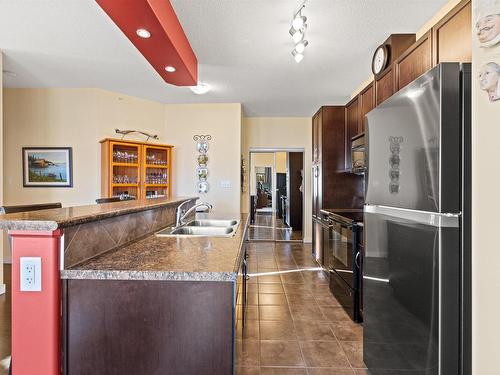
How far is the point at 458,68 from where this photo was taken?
45.4 inches

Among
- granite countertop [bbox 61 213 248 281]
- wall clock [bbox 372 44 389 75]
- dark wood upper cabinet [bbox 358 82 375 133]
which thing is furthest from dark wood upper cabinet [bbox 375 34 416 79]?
granite countertop [bbox 61 213 248 281]

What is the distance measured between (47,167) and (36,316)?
401 centimetres

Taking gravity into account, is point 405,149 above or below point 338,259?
above

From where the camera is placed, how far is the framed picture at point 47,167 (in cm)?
423

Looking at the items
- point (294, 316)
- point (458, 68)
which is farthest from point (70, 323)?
point (294, 316)

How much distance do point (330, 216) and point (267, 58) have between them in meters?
1.90

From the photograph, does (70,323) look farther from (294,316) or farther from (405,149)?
(294,316)

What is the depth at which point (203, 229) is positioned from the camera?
232 cm

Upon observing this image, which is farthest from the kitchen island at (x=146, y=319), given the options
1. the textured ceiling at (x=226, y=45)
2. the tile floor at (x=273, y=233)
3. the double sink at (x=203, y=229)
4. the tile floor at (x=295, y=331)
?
the tile floor at (x=273, y=233)

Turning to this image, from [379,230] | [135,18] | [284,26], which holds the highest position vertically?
[284,26]

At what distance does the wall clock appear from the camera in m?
2.54

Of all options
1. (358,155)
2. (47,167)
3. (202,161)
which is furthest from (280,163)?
(47,167)

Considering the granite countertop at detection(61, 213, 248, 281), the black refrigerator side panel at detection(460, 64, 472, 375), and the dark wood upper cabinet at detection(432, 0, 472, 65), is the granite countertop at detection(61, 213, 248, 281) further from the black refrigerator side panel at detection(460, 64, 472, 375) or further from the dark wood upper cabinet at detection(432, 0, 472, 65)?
the dark wood upper cabinet at detection(432, 0, 472, 65)

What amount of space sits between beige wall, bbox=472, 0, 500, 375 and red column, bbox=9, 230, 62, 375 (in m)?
1.54
